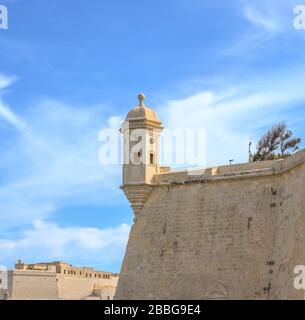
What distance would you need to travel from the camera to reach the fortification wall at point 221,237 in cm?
2212

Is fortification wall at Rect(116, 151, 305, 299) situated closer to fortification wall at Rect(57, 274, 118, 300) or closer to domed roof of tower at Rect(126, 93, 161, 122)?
domed roof of tower at Rect(126, 93, 161, 122)

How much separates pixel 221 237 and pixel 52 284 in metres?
21.9

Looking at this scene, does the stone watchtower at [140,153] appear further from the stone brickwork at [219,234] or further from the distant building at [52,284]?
the distant building at [52,284]

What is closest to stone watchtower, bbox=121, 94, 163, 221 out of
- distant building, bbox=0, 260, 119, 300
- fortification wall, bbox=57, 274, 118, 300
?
distant building, bbox=0, 260, 119, 300

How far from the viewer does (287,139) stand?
3597 centimetres

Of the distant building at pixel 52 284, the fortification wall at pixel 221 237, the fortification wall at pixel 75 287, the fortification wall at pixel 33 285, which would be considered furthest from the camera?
the fortification wall at pixel 75 287

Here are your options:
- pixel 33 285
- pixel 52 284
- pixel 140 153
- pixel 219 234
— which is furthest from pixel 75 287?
pixel 219 234

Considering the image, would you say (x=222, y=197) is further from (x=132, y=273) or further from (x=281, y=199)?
(x=132, y=273)

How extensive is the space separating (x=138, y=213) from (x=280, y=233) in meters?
6.01

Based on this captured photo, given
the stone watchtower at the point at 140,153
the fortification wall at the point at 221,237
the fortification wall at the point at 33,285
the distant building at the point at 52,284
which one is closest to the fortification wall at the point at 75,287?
the distant building at the point at 52,284

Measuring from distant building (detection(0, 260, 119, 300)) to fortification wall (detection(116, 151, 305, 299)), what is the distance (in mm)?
17879

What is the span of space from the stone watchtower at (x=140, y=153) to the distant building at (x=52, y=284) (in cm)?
1796
